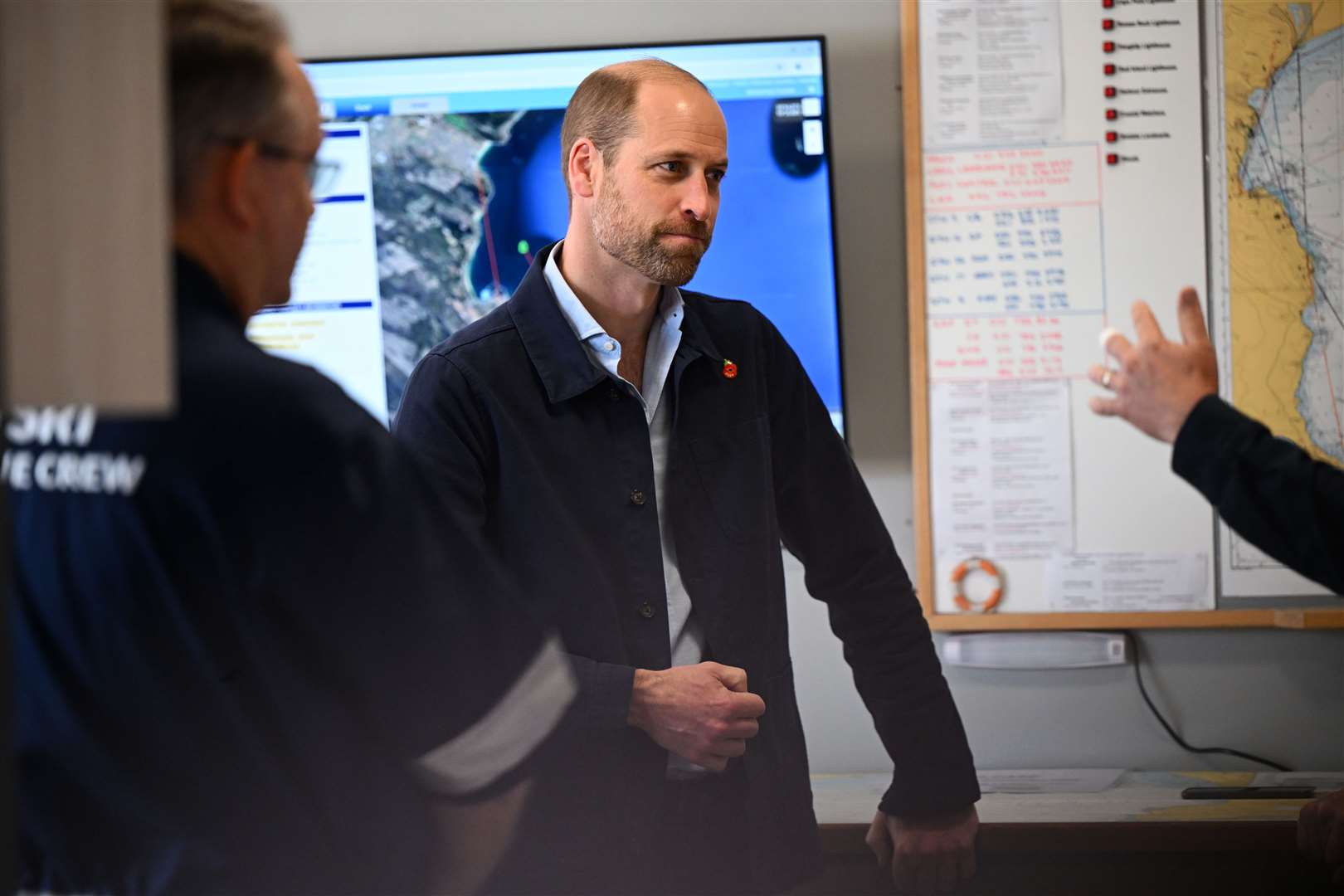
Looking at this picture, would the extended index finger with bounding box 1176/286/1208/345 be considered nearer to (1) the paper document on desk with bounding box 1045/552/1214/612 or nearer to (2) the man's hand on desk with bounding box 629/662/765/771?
(2) the man's hand on desk with bounding box 629/662/765/771

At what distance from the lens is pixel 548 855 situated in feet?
4.85

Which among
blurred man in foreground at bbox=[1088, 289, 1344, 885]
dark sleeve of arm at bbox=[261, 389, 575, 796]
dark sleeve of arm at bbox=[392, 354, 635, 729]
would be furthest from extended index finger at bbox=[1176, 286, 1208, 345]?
dark sleeve of arm at bbox=[392, 354, 635, 729]

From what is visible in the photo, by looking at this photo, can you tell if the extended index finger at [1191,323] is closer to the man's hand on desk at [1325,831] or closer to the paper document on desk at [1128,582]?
the man's hand on desk at [1325,831]

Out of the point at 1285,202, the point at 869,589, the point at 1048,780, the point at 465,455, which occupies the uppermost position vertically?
the point at 1285,202

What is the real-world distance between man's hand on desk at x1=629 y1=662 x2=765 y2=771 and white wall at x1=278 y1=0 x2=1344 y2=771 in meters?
0.86

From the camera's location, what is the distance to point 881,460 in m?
2.27

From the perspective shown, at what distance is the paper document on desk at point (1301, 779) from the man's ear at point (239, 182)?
174cm

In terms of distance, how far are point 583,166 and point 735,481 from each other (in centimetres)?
50

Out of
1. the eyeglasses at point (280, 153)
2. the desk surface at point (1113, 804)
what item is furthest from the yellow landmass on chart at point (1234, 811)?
the eyeglasses at point (280, 153)

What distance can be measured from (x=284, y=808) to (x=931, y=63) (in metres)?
1.85

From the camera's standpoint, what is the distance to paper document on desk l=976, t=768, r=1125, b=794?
1999mm

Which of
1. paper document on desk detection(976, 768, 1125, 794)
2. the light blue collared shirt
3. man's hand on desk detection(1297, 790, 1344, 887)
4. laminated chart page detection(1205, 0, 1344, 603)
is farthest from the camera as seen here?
laminated chart page detection(1205, 0, 1344, 603)

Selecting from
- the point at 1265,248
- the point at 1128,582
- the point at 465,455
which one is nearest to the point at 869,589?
the point at 465,455

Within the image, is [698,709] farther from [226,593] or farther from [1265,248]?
[1265,248]
